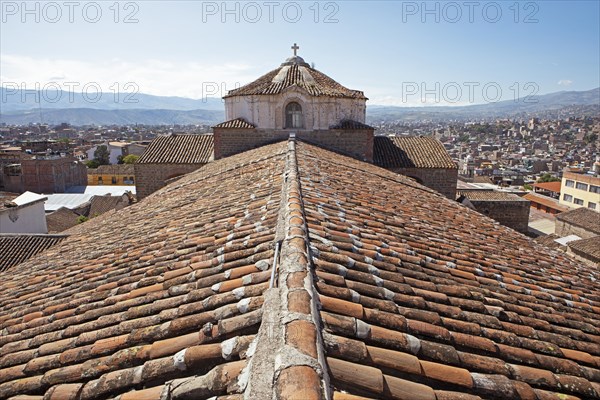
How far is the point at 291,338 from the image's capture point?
1.91m

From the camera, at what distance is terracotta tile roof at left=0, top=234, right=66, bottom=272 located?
11.4m

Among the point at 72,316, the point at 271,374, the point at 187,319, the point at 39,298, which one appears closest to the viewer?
the point at 271,374

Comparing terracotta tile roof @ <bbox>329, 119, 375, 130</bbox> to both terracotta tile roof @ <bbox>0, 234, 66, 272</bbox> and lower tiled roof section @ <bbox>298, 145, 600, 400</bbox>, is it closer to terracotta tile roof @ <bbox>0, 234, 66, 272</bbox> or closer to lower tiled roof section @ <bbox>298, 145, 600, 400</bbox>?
lower tiled roof section @ <bbox>298, 145, 600, 400</bbox>

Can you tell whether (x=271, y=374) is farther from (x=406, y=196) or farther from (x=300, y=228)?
(x=406, y=196)

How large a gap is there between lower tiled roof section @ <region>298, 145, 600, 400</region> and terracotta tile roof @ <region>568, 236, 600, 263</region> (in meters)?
16.8

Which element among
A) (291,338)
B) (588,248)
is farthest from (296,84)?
(588,248)

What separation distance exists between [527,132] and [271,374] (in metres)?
164

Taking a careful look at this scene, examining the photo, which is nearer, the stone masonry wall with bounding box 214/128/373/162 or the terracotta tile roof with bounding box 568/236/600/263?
the stone masonry wall with bounding box 214/128/373/162

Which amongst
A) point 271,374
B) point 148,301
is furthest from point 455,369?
point 148,301

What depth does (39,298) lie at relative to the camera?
4277 mm

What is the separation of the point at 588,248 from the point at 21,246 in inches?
937

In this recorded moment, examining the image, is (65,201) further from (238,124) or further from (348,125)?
(348,125)

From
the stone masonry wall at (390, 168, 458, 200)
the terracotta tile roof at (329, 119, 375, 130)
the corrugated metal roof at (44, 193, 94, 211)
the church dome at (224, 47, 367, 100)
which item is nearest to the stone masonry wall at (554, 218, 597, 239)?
the stone masonry wall at (390, 168, 458, 200)

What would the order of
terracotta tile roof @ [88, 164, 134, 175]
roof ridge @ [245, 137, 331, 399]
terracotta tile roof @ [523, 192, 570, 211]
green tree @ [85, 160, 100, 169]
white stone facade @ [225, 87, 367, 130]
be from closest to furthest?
roof ridge @ [245, 137, 331, 399], white stone facade @ [225, 87, 367, 130], terracotta tile roof @ [523, 192, 570, 211], terracotta tile roof @ [88, 164, 134, 175], green tree @ [85, 160, 100, 169]
